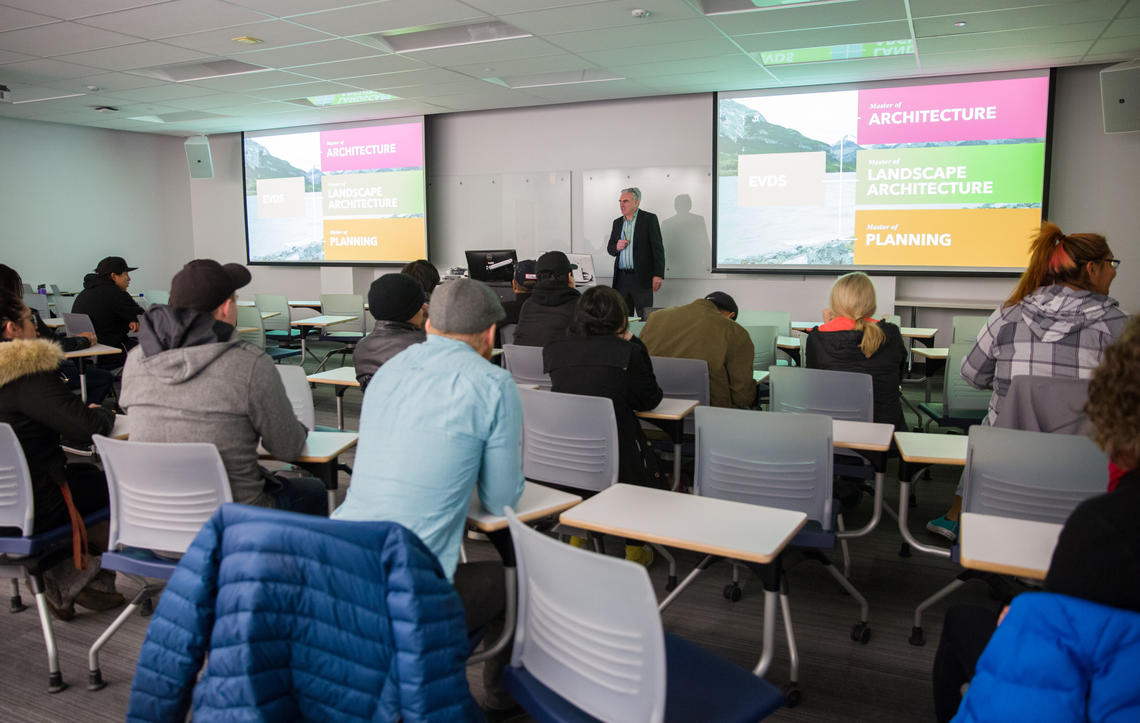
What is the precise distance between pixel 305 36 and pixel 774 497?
5.18 metres

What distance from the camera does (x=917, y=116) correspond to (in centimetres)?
766

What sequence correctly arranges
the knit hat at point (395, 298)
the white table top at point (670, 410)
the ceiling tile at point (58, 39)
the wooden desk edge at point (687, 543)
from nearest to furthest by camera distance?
the wooden desk edge at point (687, 543) < the white table top at point (670, 410) < the knit hat at point (395, 298) < the ceiling tile at point (58, 39)

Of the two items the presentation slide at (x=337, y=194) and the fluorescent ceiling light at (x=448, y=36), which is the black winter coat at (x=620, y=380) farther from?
the presentation slide at (x=337, y=194)

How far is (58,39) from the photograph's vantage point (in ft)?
20.1

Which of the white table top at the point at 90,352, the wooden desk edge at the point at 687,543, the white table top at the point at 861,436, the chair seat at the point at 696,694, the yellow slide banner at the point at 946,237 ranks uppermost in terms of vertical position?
the yellow slide banner at the point at 946,237

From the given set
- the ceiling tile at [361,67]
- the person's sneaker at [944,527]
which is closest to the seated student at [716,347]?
the person's sneaker at [944,527]

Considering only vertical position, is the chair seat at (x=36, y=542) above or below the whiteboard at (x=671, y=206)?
below

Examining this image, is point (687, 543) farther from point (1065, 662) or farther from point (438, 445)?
point (1065, 662)

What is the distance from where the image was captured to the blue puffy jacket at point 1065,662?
3.94ft

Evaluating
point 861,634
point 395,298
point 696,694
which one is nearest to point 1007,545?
point 696,694

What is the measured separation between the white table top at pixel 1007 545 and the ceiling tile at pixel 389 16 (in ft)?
15.4

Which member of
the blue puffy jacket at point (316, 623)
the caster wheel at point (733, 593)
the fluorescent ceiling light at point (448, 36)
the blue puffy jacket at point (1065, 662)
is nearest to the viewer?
the blue puffy jacket at point (1065, 662)

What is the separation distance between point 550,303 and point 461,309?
255 cm

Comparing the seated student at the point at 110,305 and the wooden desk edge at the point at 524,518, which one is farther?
the seated student at the point at 110,305
